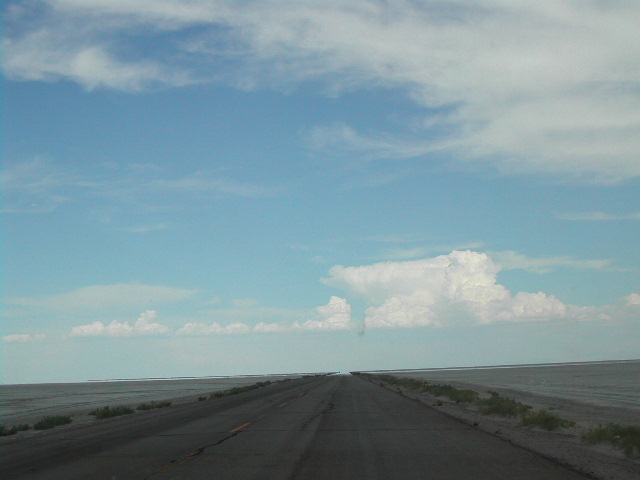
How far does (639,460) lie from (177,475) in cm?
923

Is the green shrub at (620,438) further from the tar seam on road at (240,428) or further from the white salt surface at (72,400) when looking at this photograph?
the white salt surface at (72,400)

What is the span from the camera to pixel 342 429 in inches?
699

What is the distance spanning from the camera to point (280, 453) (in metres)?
12.7

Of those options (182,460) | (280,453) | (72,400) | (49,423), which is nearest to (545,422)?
(280,453)

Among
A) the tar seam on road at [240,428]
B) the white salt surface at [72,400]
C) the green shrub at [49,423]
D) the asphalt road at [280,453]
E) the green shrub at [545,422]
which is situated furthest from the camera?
the white salt surface at [72,400]

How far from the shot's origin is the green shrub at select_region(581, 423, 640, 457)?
42.5 feet

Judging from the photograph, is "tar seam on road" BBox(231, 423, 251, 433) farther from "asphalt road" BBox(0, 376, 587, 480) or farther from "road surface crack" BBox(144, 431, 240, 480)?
"road surface crack" BBox(144, 431, 240, 480)

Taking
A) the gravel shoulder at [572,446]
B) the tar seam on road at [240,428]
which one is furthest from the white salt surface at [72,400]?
the gravel shoulder at [572,446]

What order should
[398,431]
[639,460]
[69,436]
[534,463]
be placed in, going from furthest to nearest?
[69,436] → [398,431] → [639,460] → [534,463]

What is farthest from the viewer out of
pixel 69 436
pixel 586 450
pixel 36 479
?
pixel 69 436

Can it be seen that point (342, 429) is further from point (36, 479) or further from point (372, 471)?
point (36, 479)

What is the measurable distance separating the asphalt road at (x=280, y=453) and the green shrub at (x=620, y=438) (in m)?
2.33

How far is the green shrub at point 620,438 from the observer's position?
13.0 m

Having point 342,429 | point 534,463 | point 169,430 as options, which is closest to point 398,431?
point 342,429
